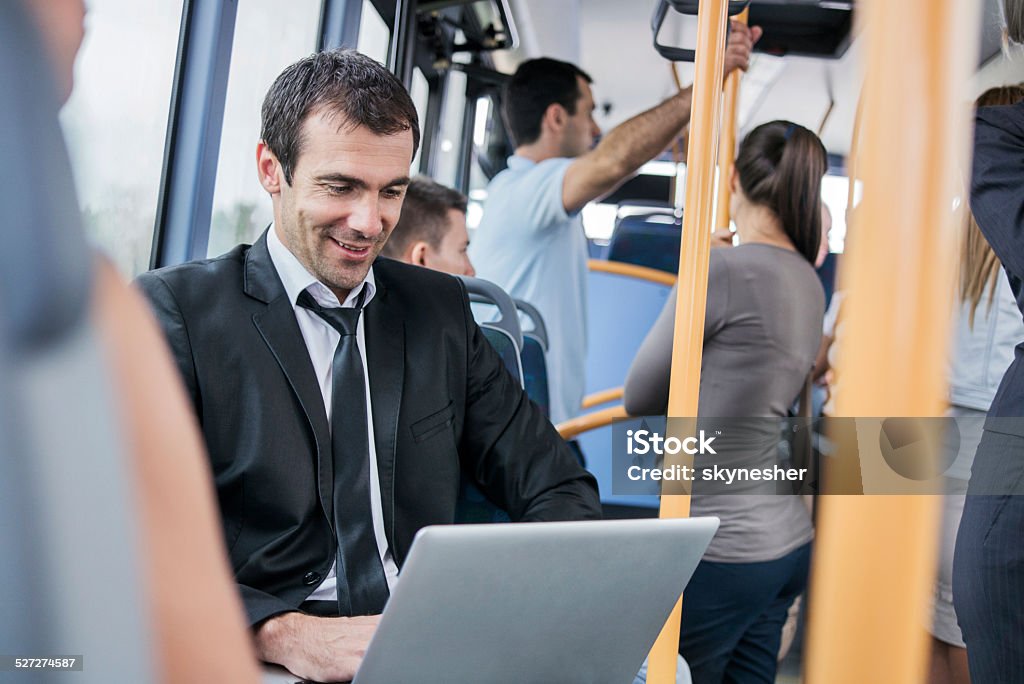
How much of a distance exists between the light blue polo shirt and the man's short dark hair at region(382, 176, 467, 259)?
0.65 ft

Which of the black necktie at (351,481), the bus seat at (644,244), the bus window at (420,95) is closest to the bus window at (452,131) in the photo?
the bus window at (420,95)

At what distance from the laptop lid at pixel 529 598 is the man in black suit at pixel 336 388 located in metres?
0.26

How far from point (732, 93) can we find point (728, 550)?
3.07ft

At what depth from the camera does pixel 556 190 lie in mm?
2275

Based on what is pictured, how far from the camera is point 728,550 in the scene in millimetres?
1613

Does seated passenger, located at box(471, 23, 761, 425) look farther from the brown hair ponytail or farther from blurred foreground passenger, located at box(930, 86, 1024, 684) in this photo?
blurred foreground passenger, located at box(930, 86, 1024, 684)

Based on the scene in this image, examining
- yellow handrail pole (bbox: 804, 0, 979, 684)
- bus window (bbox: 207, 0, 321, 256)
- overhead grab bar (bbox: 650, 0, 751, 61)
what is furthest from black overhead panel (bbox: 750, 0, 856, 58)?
yellow handrail pole (bbox: 804, 0, 979, 684)

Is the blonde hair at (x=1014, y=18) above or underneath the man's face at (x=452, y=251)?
above

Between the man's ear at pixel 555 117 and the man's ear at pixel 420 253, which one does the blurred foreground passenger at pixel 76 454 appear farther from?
the man's ear at pixel 555 117

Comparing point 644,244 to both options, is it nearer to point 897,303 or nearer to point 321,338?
point 321,338

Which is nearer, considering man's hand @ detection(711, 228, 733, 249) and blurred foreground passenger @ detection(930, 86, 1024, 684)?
blurred foreground passenger @ detection(930, 86, 1024, 684)

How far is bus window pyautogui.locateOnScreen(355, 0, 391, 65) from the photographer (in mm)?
2671

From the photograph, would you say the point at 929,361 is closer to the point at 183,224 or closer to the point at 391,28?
the point at 183,224

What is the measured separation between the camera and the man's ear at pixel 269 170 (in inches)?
51.9
